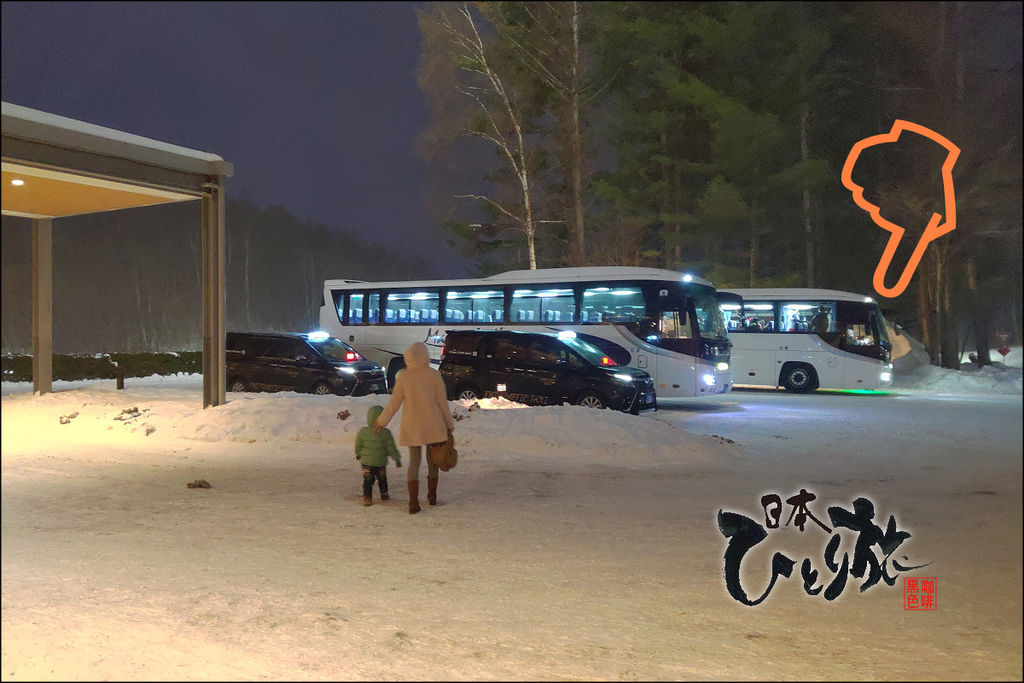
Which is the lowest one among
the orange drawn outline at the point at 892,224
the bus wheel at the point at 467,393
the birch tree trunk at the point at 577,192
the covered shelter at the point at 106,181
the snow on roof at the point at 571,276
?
the bus wheel at the point at 467,393

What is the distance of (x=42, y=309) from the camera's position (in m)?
19.6

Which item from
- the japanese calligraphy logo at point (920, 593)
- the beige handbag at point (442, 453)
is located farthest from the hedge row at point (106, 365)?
the japanese calligraphy logo at point (920, 593)

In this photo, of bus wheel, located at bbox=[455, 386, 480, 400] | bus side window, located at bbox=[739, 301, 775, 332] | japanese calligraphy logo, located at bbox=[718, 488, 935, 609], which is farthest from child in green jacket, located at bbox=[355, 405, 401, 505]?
bus side window, located at bbox=[739, 301, 775, 332]

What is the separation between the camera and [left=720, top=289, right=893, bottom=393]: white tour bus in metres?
25.9

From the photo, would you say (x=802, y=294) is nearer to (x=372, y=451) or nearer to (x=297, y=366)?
(x=297, y=366)

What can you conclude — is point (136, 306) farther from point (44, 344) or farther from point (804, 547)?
point (804, 547)

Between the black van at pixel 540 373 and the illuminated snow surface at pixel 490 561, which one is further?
the black van at pixel 540 373

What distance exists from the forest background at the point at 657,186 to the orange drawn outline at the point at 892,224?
0.19ft

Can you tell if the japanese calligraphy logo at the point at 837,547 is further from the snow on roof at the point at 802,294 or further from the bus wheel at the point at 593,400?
the snow on roof at the point at 802,294

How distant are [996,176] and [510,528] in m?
5.68

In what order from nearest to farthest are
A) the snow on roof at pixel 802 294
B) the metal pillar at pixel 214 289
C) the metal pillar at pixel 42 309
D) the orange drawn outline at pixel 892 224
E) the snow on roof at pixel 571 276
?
the orange drawn outline at pixel 892 224, the metal pillar at pixel 214 289, the metal pillar at pixel 42 309, the snow on roof at pixel 571 276, the snow on roof at pixel 802 294

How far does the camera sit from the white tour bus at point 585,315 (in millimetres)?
21406

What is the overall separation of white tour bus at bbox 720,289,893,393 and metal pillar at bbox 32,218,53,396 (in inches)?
727

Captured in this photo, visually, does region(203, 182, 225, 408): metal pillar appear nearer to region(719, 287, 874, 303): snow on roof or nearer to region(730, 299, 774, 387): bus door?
region(719, 287, 874, 303): snow on roof
